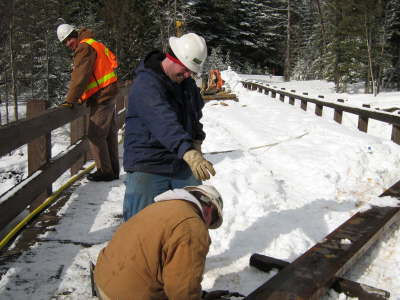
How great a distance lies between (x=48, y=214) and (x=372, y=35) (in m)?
28.8

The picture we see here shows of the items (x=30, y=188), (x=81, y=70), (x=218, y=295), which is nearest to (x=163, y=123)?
(x=218, y=295)

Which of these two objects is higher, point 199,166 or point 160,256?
point 199,166

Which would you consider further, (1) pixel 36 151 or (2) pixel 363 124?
(2) pixel 363 124

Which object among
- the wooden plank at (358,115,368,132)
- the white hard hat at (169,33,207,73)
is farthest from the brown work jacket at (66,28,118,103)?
the wooden plank at (358,115,368,132)

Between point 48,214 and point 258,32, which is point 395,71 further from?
point 48,214

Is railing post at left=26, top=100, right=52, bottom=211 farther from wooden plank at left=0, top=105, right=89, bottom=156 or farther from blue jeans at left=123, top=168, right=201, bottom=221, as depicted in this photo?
blue jeans at left=123, top=168, right=201, bottom=221

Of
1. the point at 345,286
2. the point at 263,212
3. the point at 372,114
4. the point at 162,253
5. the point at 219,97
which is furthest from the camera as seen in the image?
the point at 219,97

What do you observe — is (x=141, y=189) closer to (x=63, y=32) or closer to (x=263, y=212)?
(x=263, y=212)

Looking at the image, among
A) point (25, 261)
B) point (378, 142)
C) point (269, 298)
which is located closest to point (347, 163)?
point (378, 142)

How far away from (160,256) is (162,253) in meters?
0.02

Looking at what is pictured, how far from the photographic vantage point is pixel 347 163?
20.0 ft

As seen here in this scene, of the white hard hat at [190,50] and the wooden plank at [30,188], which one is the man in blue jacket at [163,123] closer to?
the white hard hat at [190,50]

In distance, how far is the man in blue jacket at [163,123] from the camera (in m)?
2.71

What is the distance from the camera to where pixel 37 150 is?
4.33 m
